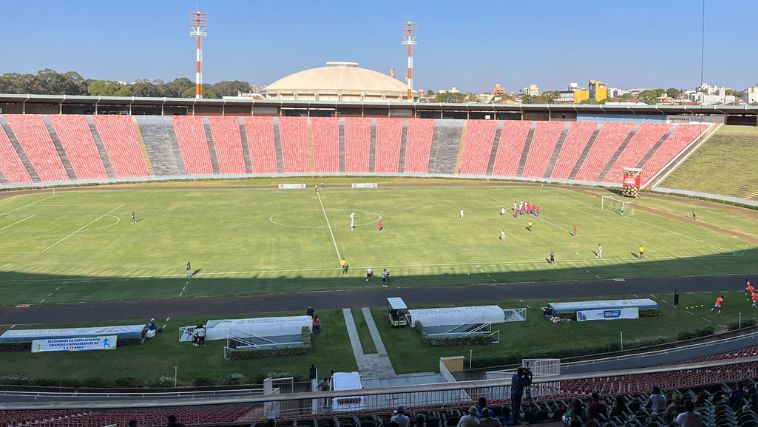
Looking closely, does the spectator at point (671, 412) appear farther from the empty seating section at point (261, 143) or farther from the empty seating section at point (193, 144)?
the empty seating section at point (193, 144)

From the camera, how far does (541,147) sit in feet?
313

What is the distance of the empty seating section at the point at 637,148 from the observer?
84.8 metres

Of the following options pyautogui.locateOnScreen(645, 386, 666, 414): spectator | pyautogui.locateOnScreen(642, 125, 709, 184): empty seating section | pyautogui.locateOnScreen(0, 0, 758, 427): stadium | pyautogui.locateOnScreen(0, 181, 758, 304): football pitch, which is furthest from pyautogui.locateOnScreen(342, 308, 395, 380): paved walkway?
pyautogui.locateOnScreen(642, 125, 709, 184): empty seating section

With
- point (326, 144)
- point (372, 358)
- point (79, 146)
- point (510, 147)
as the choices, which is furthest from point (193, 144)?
point (372, 358)

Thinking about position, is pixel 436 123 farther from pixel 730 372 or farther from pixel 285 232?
pixel 730 372

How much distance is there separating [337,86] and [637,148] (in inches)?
3355

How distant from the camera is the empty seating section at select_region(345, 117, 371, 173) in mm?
95162

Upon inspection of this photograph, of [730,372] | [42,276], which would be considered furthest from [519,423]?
[42,276]

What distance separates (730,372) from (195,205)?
2231 inches

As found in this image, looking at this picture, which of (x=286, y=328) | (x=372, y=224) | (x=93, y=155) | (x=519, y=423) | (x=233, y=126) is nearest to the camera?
(x=519, y=423)

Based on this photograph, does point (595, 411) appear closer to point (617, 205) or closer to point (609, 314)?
point (609, 314)

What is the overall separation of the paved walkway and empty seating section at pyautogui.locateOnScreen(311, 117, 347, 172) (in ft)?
212

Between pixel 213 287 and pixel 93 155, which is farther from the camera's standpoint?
pixel 93 155

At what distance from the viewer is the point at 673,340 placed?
94.7 ft
